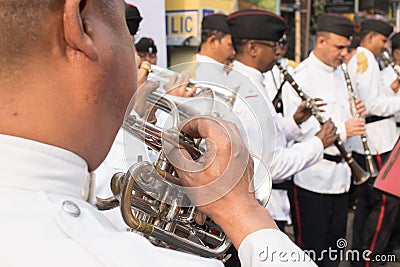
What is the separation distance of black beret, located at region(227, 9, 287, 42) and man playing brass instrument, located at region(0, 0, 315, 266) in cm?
255

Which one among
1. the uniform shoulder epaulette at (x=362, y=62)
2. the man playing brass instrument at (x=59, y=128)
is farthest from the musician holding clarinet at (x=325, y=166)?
the man playing brass instrument at (x=59, y=128)

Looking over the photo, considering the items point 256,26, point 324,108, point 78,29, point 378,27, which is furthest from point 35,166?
point 378,27

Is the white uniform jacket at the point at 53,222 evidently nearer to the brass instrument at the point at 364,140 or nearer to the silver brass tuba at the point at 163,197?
the silver brass tuba at the point at 163,197

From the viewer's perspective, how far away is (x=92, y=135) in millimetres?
731

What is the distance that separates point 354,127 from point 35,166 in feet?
10.9

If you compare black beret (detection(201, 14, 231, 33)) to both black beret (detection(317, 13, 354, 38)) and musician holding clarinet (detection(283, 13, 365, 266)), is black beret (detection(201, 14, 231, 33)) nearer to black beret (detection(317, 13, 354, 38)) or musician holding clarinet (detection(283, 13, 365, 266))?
musician holding clarinet (detection(283, 13, 365, 266))

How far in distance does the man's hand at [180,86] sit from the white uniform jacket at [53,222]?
63cm

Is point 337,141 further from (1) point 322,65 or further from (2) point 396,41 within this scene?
(2) point 396,41

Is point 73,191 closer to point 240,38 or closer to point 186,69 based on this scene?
point 186,69

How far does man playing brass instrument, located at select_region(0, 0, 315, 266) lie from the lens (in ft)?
2.03

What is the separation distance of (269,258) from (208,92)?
647 millimetres

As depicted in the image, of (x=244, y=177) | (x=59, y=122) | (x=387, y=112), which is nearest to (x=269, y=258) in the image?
(x=244, y=177)

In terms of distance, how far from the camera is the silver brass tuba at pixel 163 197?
1.10m

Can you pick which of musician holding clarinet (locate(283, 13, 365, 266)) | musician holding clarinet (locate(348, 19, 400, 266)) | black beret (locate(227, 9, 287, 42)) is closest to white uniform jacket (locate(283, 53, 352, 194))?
musician holding clarinet (locate(283, 13, 365, 266))
